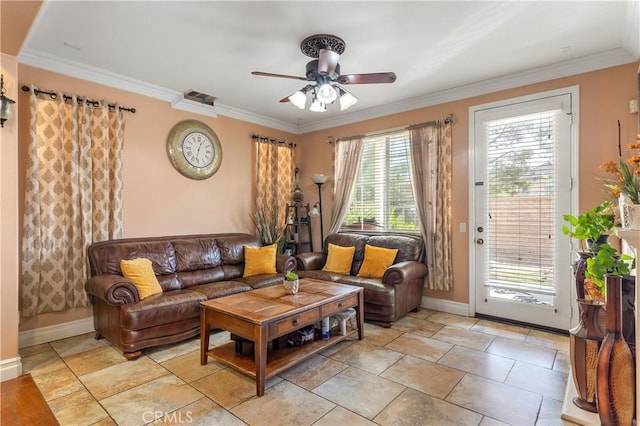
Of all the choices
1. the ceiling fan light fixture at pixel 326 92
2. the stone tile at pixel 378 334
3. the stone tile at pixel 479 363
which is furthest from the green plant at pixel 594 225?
the ceiling fan light fixture at pixel 326 92

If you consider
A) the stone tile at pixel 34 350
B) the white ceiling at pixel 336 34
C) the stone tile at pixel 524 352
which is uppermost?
the white ceiling at pixel 336 34

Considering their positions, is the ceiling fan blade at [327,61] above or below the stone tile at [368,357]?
above

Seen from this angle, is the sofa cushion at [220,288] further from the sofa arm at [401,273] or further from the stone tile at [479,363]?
the stone tile at [479,363]

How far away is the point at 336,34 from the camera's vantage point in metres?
2.73

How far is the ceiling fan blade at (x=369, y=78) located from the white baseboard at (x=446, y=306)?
2908 mm

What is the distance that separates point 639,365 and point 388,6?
265 centimetres

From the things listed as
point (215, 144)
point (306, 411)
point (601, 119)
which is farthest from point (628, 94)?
point (215, 144)

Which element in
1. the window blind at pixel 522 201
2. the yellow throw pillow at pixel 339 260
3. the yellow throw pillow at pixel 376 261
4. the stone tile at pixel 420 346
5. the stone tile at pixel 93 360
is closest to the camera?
the stone tile at pixel 93 360

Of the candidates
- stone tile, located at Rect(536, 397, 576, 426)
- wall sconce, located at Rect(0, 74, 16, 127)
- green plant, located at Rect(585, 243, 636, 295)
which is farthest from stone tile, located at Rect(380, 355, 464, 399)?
wall sconce, located at Rect(0, 74, 16, 127)

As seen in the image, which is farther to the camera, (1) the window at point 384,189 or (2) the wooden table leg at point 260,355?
(1) the window at point 384,189

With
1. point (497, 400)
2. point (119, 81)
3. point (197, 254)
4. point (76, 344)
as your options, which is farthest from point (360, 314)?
point (119, 81)

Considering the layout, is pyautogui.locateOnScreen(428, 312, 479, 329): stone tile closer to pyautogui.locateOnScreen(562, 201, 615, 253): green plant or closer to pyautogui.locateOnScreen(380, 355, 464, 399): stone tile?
pyautogui.locateOnScreen(380, 355, 464, 399): stone tile

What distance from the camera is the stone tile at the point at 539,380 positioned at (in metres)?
2.33

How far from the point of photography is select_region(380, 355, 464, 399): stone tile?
7.80ft
